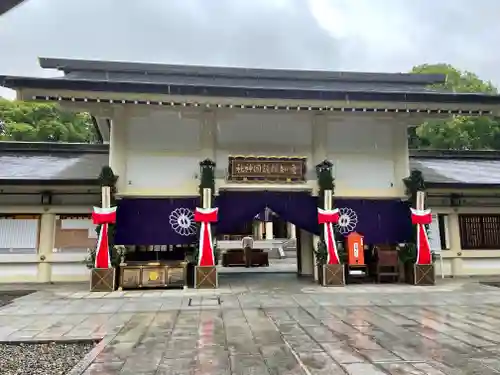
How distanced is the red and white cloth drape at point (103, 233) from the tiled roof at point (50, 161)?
147cm

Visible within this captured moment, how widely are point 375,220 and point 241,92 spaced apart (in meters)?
5.31

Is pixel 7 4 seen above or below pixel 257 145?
below

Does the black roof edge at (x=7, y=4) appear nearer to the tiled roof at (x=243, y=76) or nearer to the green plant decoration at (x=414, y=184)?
the green plant decoration at (x=414, y=184)

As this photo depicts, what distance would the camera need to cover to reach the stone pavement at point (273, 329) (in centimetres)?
396

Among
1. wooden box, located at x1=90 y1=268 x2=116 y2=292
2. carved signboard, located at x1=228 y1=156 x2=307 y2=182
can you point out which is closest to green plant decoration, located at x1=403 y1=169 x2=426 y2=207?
carved signboard, located at x1=228 y1=156 x2=307 y2=182

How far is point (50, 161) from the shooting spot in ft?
43.6

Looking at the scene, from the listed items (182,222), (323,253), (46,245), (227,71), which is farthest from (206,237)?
(227,71)

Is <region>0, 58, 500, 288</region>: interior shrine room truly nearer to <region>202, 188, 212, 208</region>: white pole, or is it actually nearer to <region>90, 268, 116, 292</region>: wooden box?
<region>202, 188, 212, 208</region>: white pole

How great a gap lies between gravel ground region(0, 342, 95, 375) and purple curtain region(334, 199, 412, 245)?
808 cm

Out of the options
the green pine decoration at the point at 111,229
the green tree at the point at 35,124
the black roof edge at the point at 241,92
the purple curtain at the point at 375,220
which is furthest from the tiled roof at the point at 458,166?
the green tree at the point at 35,124

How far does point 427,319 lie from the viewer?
615 centimetres

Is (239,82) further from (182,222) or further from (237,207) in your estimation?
(182,222)

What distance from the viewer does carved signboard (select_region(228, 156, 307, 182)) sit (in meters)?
11.0

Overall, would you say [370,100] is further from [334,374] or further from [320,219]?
[334,374]
